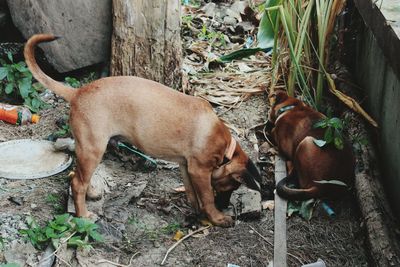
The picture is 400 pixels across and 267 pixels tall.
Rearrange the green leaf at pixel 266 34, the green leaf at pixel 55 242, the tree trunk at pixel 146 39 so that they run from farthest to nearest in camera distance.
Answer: the green leaf at pixel 266 34 → the tree trunk at pixel 146 39 → the green leaf at pixel 55 242

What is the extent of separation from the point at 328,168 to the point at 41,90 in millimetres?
3085

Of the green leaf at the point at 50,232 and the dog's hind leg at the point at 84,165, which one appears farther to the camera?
the dog's hind leg at the point at 84,165

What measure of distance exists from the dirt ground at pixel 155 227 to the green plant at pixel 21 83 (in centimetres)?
43

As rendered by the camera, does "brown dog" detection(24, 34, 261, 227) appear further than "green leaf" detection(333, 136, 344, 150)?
No

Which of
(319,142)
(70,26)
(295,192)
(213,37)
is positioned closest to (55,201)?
(295,192)

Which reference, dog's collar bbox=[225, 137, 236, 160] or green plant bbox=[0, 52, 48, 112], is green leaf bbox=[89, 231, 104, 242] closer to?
dog's collar bbox=[225, 137, 236, 160]

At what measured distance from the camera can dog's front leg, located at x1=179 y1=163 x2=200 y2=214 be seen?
4551mm

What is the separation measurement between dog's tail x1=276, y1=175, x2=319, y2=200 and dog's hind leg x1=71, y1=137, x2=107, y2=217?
1495 mm

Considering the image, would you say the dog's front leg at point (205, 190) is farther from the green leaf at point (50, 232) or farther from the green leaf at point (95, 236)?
the green leaf at point (50, 232)

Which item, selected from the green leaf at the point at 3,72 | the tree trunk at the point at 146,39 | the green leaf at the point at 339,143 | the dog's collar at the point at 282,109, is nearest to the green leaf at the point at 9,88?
the green leaf at the point at 3,72

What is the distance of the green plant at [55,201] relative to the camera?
4352mm

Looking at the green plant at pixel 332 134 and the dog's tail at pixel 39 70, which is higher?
the dog's tail at pixel 39 70

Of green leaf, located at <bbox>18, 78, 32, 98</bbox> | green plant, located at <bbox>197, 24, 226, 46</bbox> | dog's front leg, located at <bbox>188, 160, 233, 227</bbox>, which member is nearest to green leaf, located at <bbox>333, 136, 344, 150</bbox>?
dog's front leg, located at <bbox>188, 160, 233, 227</bbox>

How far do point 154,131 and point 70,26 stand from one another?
2.00 metres
